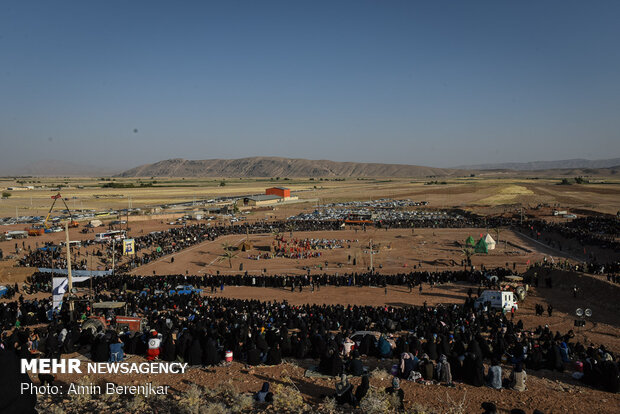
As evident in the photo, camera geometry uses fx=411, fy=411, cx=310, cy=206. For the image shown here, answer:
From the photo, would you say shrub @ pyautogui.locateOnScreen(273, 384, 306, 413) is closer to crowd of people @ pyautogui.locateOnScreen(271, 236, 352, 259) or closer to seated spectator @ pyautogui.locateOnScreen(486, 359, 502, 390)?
seated spectator @ pyautogui.locateOnScreen(486, 359, 502, 390)

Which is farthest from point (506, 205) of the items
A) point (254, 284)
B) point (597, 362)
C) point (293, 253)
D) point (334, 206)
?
point (597, 362)

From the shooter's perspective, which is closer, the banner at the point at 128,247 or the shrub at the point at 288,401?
the shrub at the point at 288,401

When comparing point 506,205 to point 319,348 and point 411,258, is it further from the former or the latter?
point 319,348

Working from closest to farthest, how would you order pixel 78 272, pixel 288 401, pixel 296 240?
pixel 288 401 < pixel 78 272 < pixel 296 240

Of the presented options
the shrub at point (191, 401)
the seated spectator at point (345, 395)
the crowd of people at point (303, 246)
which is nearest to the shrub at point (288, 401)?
the seated spectator at point (345, 395)

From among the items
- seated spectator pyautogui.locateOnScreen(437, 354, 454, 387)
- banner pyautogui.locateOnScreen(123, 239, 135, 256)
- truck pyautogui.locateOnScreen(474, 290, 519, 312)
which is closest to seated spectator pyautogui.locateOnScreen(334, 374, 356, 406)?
seated spectator pyautogui.locateOnScreen(437, 354, 454, 387)

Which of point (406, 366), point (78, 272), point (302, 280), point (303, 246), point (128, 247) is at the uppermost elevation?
point (406, 366)

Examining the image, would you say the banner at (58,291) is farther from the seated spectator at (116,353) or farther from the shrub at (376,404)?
the shrub at (376,404)

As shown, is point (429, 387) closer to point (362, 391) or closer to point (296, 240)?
point (362, 391)

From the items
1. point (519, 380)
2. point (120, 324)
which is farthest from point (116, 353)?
point (519, 380)

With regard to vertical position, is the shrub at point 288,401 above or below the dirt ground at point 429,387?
above

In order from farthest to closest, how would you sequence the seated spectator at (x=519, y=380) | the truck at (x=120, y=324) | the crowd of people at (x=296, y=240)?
the crowd of people at (x=296, y=240) → the truck at (x=120, y=324) → the seated spectator at (x=519, y=380)
